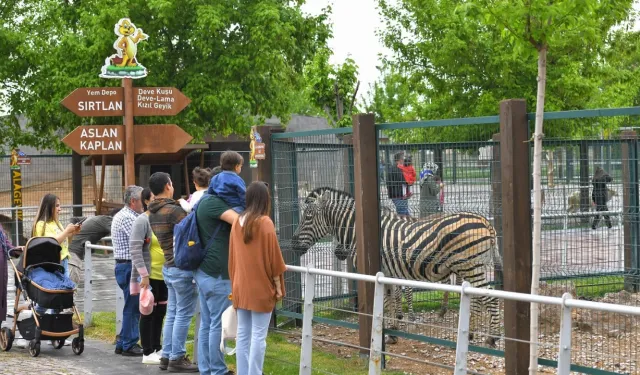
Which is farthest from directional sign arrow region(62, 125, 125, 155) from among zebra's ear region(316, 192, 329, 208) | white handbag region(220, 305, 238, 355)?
white handbag region(220, 305, 238, 355)

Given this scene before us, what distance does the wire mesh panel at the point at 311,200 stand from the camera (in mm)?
11156

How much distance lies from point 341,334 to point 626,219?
451 centimetres

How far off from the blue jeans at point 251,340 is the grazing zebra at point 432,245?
260 centimetres

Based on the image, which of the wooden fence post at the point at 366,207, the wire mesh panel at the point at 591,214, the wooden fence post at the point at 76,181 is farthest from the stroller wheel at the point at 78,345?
the wooden fence post at the point at 76,181

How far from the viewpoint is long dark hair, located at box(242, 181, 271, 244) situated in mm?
7766

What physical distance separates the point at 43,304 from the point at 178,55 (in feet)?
55.4

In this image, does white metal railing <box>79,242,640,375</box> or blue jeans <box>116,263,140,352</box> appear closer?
white metal railing <box>79,242,640,375</box>

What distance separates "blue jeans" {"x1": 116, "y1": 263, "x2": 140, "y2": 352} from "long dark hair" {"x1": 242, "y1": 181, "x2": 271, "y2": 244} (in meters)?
3.12

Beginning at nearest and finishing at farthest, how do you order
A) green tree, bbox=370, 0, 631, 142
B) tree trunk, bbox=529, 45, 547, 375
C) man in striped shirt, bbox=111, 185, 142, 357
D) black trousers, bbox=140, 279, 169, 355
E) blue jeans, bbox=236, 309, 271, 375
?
tree trunk, bbox=529, 45, 547, 375 < blue jeans, bbox=236, 309, 271, 375 < black trousers, bbox=140, 279, 169, 355 < man in striped shirt, bbox=111, 185, 142, 357 < green tree, bbox=370, 0, 631, 142

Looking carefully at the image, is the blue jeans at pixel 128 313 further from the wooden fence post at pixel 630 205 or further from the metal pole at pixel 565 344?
the metal pole at pixel 565 344

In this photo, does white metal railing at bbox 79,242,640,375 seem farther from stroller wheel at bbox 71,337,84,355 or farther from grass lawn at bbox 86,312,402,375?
stroller wheel at bbox 71,337,84,355

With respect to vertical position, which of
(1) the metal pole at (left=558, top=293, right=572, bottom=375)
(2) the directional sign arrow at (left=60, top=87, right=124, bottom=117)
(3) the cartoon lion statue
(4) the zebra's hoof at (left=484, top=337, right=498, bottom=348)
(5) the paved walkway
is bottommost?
(5) the paved walkway

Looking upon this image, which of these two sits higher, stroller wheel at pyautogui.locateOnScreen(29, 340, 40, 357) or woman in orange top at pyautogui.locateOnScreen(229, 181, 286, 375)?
woman in orange top at pyautogui.locateOnScreen(229, 181, 286, 375)

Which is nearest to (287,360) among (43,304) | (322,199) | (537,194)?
(322,199)
